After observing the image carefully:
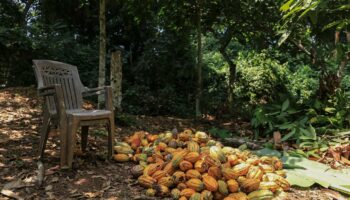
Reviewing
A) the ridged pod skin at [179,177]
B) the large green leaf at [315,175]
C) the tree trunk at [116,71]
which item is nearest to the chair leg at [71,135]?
the ridged pod skin at [179,177]

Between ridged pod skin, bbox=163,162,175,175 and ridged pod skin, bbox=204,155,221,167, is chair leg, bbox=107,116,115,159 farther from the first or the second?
ridged pod skin, bbox=204,155,221,167

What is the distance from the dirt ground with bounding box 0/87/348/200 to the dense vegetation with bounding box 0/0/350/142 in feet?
7.77

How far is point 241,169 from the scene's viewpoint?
2777 millimetres

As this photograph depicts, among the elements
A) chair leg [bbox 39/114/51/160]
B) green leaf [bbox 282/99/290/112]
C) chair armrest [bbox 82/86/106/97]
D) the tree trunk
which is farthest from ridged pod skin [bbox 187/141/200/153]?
green leaf [bbox 282/99/290/112]

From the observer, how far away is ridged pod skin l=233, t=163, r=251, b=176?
2.76m

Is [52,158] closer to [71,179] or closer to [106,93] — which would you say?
[71,179]

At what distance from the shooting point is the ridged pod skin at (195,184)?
2615 mm

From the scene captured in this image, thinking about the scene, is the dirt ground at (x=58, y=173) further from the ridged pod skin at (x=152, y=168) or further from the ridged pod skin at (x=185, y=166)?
the ridged pod skin at (x=185, y=166)

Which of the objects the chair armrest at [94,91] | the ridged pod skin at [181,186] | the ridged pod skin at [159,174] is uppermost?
the chair armrest at [94,91]

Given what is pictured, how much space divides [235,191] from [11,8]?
941 cm

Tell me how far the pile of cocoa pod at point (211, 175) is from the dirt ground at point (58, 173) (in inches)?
6.1

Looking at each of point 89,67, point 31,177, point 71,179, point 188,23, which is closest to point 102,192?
point 71,179

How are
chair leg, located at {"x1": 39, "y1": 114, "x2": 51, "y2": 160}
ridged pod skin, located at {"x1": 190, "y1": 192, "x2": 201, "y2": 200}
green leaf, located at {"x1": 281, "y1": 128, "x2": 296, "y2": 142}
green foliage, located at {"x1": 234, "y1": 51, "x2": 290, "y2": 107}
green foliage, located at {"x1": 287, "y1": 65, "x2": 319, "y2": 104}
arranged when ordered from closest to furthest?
ridged pod skin, located at {"x1": 190, "y1": 192, "x2": 201, "y2": 200}, chair leg, located at {"x1": 39, "y1": 114, "x2": 51, "y2": 160}, green leaf, located at {"x1": 281, "y1": 128, "x2": 296, "y2": 142}, green foliage, located at {"x1": 234, "y1": 51, "x2": 290, "y2": 107}, green foliage, located at {"x1": 287, "y1": 65, "x2": 319, "y2": 104}

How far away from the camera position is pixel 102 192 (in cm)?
280
